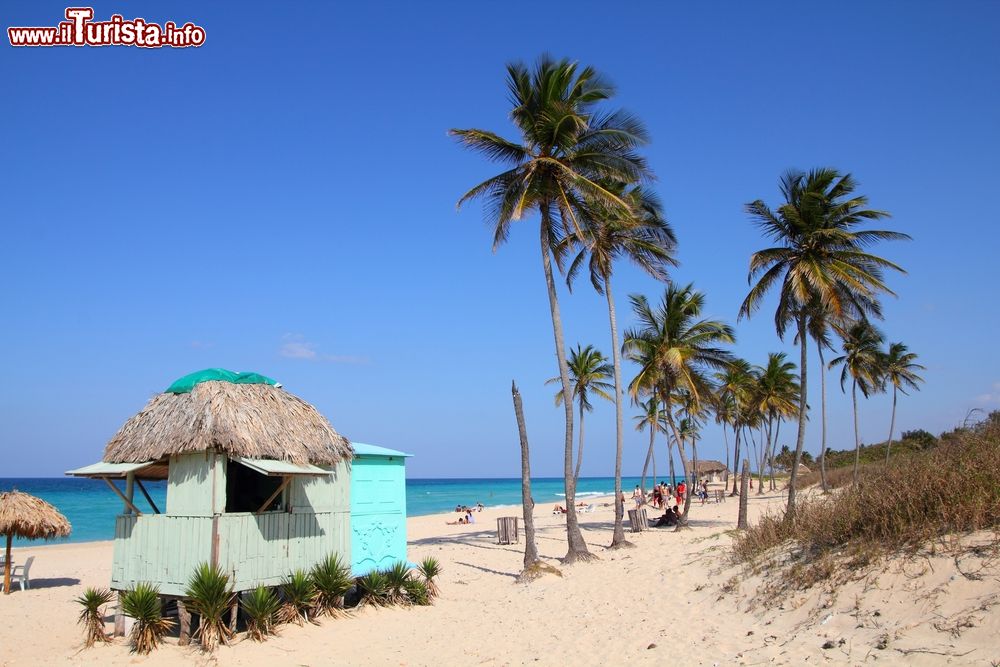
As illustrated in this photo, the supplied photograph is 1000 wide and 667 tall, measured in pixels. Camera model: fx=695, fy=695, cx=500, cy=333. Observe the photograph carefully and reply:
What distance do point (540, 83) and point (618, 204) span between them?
11.3ft

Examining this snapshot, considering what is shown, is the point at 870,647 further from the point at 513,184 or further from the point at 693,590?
the point at 513,184

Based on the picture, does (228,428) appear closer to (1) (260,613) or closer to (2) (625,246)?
(1) (260,613)

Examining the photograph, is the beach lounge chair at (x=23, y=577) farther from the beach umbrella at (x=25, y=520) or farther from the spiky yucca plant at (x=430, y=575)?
the spiky yucca plant at (x=430, y=575)

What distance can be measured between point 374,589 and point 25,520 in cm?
956

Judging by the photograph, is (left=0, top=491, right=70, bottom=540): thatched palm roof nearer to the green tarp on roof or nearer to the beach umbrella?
the beach umbrella

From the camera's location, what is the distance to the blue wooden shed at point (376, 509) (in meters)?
13.3

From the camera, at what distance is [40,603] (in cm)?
1519

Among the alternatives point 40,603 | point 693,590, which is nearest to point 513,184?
point 693,590

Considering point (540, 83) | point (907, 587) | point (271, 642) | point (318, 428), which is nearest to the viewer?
point (907, 587)

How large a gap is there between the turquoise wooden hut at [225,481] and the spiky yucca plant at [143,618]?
40 cm

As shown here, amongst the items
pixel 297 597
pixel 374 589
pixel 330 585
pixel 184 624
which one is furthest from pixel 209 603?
pixel 374 589

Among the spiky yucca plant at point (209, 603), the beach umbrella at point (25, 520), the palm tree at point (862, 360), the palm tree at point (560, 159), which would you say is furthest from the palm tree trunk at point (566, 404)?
the palm tree at point (862, 360)

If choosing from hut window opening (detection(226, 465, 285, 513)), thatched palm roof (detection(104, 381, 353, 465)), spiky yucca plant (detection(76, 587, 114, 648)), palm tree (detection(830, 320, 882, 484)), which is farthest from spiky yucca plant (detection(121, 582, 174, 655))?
palm tree (detection(830, 320, 882, 484))

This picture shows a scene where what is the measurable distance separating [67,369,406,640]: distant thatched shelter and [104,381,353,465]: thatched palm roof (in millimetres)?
21
